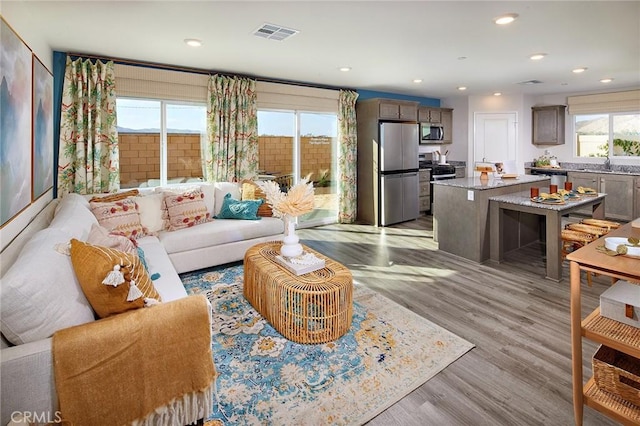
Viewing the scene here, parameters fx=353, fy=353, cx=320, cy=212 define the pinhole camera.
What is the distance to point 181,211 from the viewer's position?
162 inches

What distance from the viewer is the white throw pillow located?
3.98m

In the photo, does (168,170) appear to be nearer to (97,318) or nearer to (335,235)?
(335,235)

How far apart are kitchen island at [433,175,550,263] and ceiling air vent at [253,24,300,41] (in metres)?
2.70

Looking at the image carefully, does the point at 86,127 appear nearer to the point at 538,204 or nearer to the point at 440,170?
the point at 538,204

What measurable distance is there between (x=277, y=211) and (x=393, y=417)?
1745 millimetres

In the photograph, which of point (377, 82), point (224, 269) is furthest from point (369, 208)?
point (224, 269)

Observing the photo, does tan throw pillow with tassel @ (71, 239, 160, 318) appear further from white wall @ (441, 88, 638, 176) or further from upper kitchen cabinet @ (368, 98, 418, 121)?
white wall @ (441, 88, 638, 176)

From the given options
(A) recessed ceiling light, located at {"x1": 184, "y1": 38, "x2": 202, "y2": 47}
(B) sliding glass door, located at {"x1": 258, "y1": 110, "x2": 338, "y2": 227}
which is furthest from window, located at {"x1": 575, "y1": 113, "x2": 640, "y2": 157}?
(A) recessed ceiling light, located at {"x1": 184, "y1": 38, "x2": 202, "y2": 47}

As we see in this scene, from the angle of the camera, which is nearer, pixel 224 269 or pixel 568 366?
pixel 568 366

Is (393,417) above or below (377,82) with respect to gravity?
below

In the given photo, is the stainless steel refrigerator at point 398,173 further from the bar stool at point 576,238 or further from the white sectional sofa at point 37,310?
the white sectional sofa at point 37,310

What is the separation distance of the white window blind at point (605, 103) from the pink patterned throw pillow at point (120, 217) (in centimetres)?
825

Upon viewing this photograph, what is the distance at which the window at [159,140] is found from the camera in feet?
15.0

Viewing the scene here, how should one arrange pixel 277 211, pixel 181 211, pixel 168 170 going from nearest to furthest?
pixel 277 211 → pixel 181 211 → pixel 168 170
